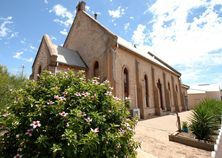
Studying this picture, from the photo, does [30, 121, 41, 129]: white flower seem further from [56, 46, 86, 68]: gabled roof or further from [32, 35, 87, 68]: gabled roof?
[56, 46, 86, 68]: gabled roof

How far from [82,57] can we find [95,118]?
1838 centimetres

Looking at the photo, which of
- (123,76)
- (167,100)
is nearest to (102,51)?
(123,76)

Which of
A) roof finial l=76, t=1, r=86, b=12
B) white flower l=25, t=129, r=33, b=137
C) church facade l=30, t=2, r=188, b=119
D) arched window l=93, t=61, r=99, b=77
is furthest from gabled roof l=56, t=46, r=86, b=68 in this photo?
white flower l=25, t=129, r=33, b=137

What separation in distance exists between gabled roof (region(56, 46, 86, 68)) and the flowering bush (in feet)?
44.6

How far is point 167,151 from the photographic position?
24.9ft

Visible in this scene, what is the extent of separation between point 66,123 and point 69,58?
16610 millimetres

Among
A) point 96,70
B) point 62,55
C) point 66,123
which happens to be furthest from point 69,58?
point 66,123

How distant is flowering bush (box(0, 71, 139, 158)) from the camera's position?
10.9 feet

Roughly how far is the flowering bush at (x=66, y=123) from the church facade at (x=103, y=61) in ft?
38.6

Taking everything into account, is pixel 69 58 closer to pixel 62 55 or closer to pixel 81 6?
pixel 62 55

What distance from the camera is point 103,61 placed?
58.5 feet

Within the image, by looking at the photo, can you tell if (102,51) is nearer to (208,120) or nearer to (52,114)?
(208,120)

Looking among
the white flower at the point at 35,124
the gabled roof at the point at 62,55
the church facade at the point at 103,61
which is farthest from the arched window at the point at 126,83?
the white flower at the point at 35,124

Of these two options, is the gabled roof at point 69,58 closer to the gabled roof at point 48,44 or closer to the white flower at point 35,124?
the gabled roof at point 48,44
